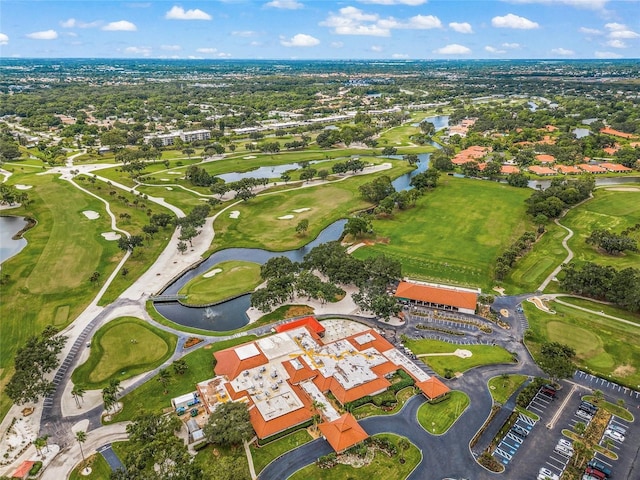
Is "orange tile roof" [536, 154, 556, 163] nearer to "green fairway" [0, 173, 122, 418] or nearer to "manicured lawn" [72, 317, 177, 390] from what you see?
"green fairway" [0, 173, 122, 418]

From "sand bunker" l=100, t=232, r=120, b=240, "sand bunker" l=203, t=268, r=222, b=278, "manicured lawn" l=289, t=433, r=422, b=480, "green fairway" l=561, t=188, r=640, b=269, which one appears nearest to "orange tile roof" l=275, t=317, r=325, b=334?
"manicured lawn" l=289, t=433, r=422, b=480

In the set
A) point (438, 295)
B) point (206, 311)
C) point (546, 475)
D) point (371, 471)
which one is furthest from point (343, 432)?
point (206, 311)

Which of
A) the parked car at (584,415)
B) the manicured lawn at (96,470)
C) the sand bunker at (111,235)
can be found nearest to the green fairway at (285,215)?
the sand bunker at (111,235)

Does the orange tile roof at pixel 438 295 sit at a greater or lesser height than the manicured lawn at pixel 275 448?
greater

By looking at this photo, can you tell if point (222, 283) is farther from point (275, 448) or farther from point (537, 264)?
point (537, 264)

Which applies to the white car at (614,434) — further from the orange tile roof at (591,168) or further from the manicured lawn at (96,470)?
the orange tile roof at (591,168)

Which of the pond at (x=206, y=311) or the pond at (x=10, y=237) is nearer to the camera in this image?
the pond at (x=206, y=311)
